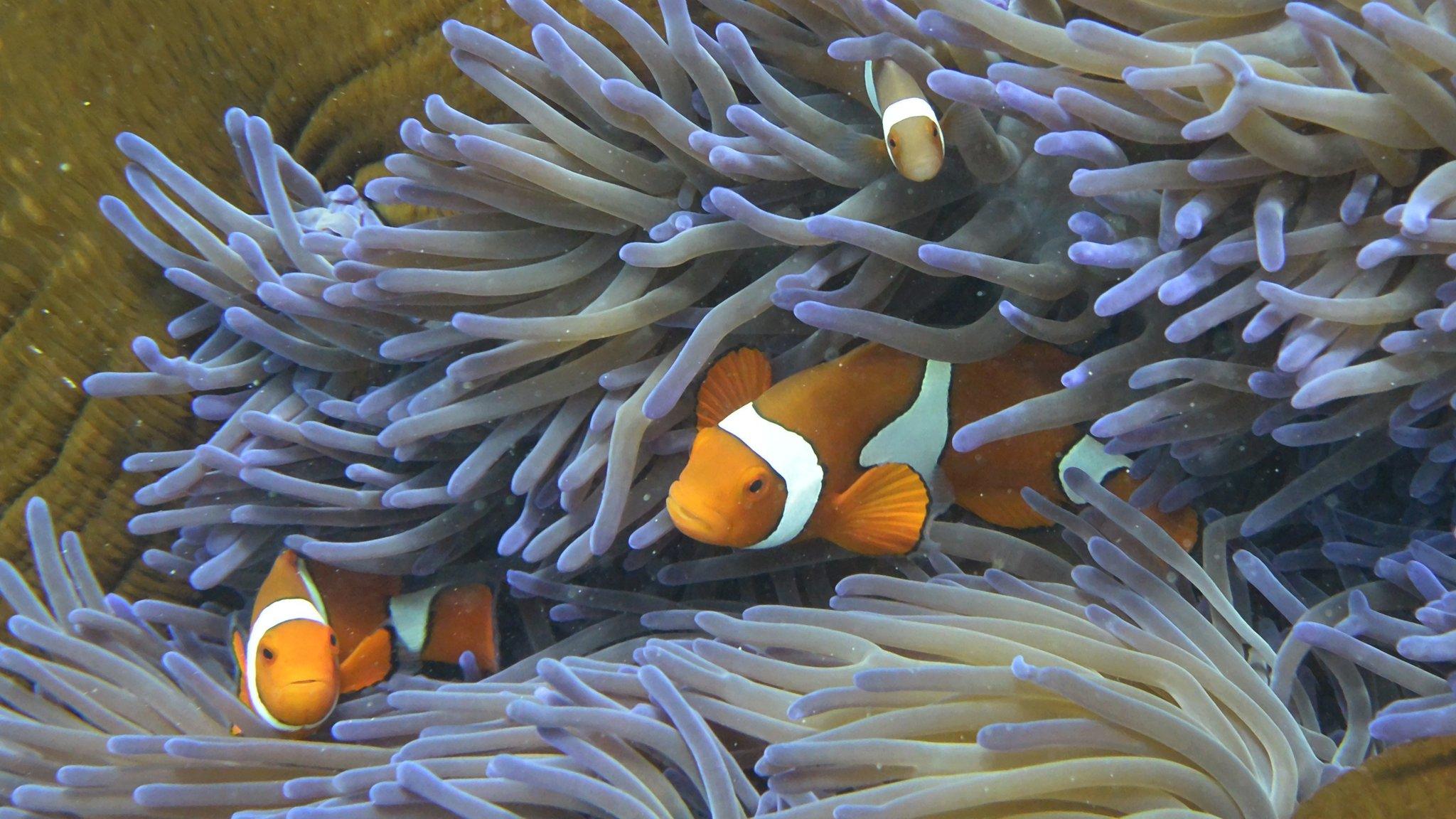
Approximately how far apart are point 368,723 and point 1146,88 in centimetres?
109

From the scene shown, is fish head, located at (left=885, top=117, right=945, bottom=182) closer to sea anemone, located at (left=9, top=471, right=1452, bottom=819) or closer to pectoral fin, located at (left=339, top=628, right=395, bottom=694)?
sea anemone, located at (left=9, top=471, right=1452, bottom=819)

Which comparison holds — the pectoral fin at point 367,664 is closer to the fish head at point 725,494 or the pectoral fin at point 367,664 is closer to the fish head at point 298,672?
the fish head at point 298,672

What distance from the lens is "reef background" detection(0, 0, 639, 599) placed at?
1295mm

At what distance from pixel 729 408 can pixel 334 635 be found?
2.17ft

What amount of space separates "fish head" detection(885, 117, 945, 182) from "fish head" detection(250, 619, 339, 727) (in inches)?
38.0

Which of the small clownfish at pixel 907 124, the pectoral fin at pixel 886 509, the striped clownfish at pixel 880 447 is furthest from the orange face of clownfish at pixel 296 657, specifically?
the small clownfish at pixel 907 124

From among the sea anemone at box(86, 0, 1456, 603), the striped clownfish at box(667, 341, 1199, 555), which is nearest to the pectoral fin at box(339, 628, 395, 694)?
the sea anemone at box(86, 0, 1456, 603)

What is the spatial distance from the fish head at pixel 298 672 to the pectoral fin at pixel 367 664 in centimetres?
4

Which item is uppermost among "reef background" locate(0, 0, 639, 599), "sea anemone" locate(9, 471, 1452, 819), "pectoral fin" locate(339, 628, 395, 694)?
"reef background" locate(0, 0, 639, 599)

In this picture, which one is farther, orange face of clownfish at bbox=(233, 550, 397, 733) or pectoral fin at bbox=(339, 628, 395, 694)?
pectoral fin at bbox=(339, 628, 395, 694)

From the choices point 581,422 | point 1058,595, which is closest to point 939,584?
point 1058,595

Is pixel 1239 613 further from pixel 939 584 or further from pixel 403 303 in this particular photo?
pixel 403 303

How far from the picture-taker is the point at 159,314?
1.40 meters

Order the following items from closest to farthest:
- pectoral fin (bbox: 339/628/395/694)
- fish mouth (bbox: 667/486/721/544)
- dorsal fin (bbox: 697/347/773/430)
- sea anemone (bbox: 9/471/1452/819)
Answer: sea anemone (bbox: 9/471/1452/819)
fish mouth (bbox: 667/486/721/544)
dorsal fin (bbox: 697/347/773/430)
pectoral fin (bbox: 339/628/395/694)
